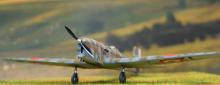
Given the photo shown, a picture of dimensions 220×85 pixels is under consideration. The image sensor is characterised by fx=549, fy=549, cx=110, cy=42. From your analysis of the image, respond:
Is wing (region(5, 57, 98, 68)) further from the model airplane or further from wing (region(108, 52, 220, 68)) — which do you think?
wing (region(108, 52, 220, 68))

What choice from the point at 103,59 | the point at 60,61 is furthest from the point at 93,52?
the point at 60,61

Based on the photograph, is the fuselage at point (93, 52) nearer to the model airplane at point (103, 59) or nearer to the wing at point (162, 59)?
the model airplane at point (103, 59)

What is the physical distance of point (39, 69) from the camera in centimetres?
8800

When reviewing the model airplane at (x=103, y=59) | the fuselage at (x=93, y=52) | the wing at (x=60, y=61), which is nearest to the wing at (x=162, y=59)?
the model airplane at (x=103, y=59)

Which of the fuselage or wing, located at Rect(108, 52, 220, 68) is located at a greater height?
the fuselage

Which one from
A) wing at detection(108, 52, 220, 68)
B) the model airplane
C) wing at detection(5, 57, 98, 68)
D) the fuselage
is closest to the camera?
wing at detection(108, 52, 220, 68)

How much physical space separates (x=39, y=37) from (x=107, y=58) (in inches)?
2038

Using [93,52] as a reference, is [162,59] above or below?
below

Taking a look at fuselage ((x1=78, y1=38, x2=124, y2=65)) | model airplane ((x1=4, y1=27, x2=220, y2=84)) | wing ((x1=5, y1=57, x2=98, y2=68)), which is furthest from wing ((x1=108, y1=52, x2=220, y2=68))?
→ wing ((x1=5, y1=57, x2=98, y2=68))

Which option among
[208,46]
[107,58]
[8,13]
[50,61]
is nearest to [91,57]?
[107,58]

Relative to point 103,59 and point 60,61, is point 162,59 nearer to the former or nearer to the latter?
point 103,59

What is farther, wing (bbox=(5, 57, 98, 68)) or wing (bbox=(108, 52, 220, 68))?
wing (bbox=(5, 57, 98, 68))

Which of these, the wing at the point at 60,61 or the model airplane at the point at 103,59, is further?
the wing at the point at 60,61

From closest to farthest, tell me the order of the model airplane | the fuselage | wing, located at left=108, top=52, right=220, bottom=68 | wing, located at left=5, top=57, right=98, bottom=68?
wing, located at left=108, top=52, right=220, bottom=68 → the model airplane → the fuselage → wing, located at left=5, top=57, right=98, bottom=68
